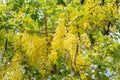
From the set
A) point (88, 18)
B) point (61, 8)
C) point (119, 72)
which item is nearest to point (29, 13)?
point (61, 8)

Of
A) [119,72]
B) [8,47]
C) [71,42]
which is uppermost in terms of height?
[71,42]

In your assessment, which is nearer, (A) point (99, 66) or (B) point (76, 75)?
(B) point (76, 75)

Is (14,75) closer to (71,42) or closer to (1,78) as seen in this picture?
(1,78)

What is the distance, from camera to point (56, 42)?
4.24 metres

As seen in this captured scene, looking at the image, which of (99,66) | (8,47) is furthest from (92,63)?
(8,47)

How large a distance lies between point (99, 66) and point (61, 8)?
3.38ft

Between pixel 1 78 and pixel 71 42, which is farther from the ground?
pixel 71 42

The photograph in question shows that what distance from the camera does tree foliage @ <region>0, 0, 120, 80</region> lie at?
434 centimetres

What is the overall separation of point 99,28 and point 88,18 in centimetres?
A: 75

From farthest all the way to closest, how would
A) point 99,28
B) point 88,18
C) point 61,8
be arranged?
point 99,28, point 61,8, point 88,18

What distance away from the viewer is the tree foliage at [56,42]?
171 inches

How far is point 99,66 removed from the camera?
5.07 meters

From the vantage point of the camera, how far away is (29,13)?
202 inches

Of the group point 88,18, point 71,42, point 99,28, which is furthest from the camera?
point 99,28
